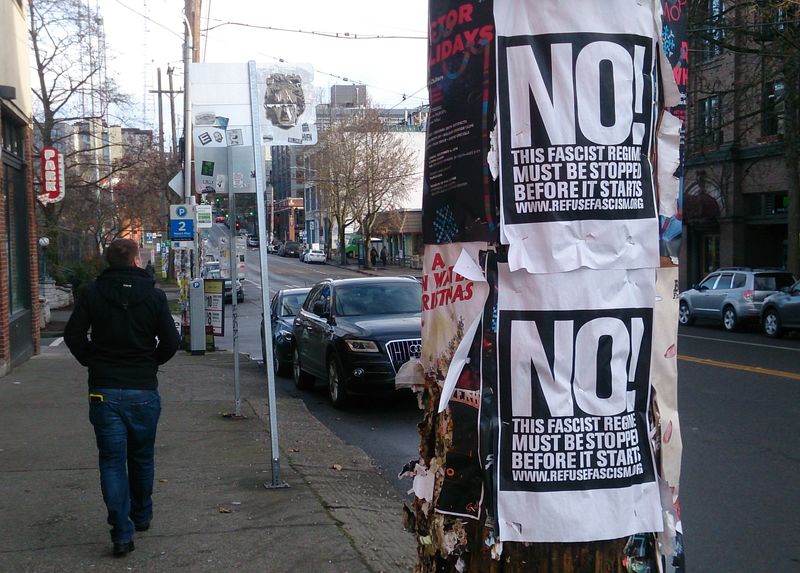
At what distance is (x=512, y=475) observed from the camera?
2.96m

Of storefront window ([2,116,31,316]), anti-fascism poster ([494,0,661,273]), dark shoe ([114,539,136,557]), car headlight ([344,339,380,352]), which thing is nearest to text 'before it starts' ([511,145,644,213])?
anti-fascism poster ([494,0,661,273])

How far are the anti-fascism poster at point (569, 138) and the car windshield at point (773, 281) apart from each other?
22.0 m

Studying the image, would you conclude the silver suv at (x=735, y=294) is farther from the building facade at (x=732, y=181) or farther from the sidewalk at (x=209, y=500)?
the sidewalk at (x=209, y=500)

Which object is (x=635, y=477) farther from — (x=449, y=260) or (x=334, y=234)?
(x=334, y=234)

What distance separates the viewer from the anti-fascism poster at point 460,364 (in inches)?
118

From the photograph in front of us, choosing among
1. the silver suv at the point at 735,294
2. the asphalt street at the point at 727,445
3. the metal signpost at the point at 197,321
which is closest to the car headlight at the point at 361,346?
the asphalt street at the point at 727,445

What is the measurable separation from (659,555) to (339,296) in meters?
10.0

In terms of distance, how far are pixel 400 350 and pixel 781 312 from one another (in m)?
13.2

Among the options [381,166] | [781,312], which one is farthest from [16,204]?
[381,166]

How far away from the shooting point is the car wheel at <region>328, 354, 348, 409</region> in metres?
11.6

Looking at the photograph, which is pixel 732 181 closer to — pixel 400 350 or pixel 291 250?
pixel 400 350

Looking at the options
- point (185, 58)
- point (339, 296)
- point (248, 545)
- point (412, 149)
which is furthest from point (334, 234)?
point (248, 545)

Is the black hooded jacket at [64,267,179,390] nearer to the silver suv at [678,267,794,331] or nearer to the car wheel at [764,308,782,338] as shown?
the car wheel at [764,308,782,338]

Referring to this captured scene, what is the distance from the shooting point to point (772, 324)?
21.2m
